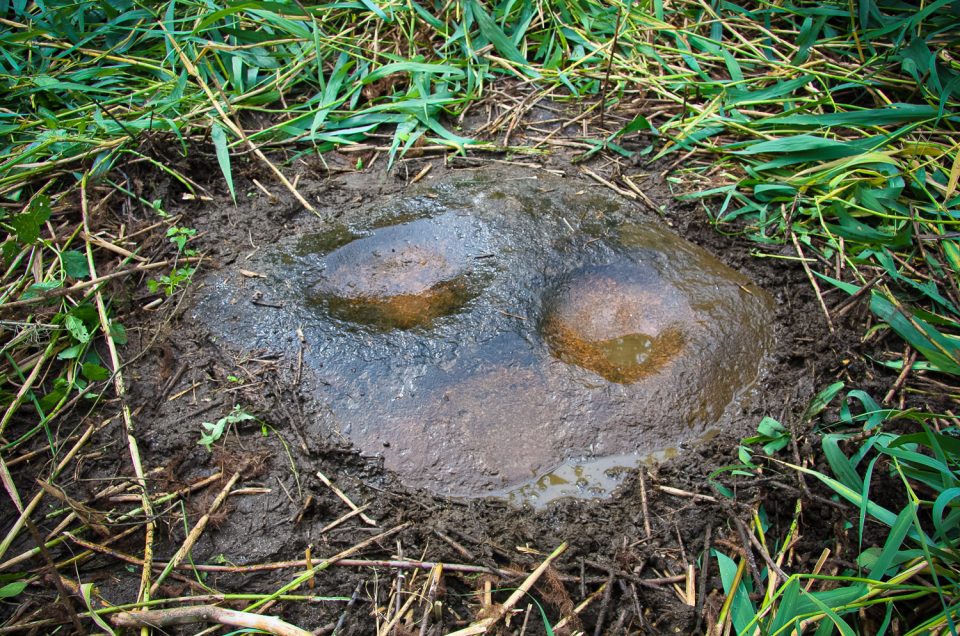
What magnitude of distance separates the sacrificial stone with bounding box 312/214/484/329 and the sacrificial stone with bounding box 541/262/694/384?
1.13ft

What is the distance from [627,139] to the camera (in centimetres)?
303

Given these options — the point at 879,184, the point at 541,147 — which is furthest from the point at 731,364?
the point at 541,147

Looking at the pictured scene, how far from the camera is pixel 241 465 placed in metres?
1.92

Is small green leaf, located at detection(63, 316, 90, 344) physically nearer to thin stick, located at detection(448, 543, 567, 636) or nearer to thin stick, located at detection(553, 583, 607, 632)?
thin stick, located at detection(448, 543, 567, 636)

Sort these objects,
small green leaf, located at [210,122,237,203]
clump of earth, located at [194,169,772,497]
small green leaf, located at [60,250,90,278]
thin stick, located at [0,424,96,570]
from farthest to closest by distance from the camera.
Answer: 1. small green leaf, located at [210,122,237,203]
2. small green leaf, located at [60,250,90,278]
3. clump of earth, located at [194,169,772,497]
4. thin stick, located at [0,424,96,570]

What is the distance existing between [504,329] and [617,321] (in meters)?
0.41

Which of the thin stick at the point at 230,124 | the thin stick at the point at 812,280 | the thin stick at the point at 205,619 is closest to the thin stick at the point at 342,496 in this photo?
the thin stick at the point at 205,619

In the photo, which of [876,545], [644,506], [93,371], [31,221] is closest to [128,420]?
[93,371]

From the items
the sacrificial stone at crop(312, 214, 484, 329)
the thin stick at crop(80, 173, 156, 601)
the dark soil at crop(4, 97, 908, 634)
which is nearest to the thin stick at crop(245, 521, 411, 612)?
the dark soil at crop(4, 97, 908, 634)

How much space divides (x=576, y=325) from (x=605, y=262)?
0.99 feet

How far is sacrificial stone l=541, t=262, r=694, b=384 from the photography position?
221 centimetres

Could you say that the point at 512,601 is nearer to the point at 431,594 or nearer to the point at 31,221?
the point at 431,594

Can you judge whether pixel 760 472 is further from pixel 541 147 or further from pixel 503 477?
pixel 541 147

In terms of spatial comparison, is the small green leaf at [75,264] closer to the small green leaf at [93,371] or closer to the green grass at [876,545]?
the small green leaf at [93,371]
